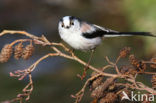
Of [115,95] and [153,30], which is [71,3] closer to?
[153,30]

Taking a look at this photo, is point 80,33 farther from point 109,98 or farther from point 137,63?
point 109,98

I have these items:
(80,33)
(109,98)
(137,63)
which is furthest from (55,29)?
(109,98)

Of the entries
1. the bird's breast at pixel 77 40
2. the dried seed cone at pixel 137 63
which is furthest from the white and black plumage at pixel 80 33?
the dried seed cone at pixel 137 63

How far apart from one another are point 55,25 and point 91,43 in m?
3.42

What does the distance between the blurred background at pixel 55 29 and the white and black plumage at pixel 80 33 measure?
1045 millimetres

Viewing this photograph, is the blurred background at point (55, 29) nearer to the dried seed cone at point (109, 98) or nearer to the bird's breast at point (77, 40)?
the bird's breast at point (77, 40)

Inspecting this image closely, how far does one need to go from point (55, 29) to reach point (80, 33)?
3.33 metres

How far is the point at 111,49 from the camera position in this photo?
17.3ft

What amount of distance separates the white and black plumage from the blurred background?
3.43 ft

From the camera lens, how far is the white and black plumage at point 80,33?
290 cm

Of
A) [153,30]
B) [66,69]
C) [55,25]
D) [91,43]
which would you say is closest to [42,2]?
[55,25]

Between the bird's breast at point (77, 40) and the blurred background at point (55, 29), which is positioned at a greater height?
the bird's breast at point (77, 40)

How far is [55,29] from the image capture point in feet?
20.5

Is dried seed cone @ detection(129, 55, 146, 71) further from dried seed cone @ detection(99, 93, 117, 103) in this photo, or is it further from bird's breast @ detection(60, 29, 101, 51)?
bird's breast @ detection(60, 29, 101, 51)
